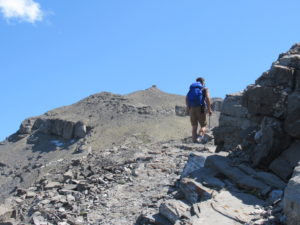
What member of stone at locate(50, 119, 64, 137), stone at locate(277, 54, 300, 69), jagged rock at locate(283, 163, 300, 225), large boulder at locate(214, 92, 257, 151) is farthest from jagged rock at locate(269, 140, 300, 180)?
stone at locate(50, 119, 64, 137)

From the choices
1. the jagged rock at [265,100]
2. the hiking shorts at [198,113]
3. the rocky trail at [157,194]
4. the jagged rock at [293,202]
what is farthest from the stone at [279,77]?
the hiking shorts at [198,113]

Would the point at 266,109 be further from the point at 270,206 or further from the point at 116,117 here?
the point at 116,117

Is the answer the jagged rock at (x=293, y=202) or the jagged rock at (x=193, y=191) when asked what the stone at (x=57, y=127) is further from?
the jagged rock at (x=293, y=202)

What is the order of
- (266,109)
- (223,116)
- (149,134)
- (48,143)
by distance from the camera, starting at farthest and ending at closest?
(48,143) → (149,134) → (223,116) → (266,109)

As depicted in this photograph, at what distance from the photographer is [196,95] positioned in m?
14.0

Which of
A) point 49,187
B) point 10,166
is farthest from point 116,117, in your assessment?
point 49,187

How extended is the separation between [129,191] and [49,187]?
347cm

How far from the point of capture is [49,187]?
1349 centimetres

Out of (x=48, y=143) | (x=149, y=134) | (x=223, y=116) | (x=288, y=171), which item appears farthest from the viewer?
(x=48, y=143)

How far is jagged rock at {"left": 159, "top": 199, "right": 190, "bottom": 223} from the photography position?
25.2ft

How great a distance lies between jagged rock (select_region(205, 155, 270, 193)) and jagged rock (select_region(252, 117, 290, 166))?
51 cm

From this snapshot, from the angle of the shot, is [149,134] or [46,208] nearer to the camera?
[46,208]

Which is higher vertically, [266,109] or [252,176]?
[266,109]

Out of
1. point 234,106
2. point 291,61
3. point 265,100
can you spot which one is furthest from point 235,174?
point 234,106
